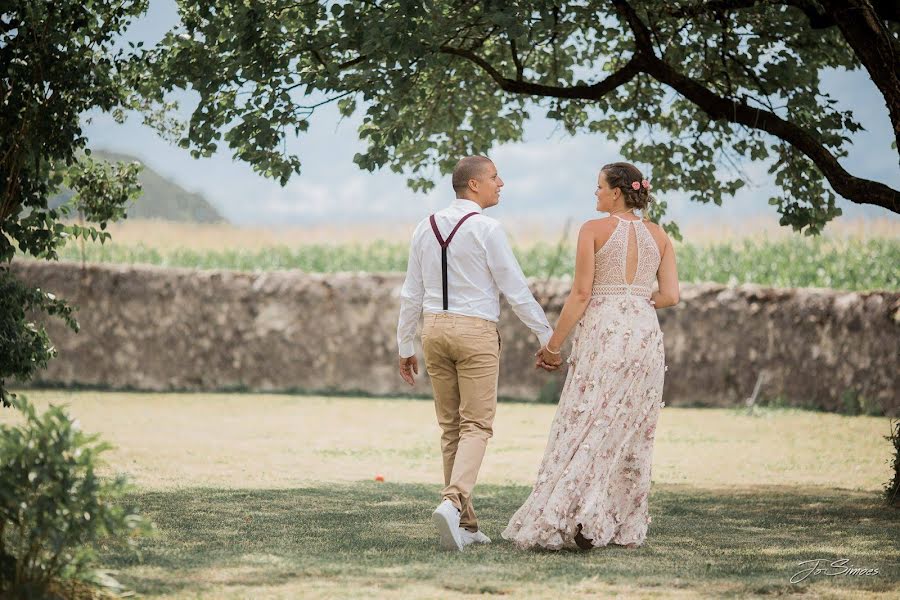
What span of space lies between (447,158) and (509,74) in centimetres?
97

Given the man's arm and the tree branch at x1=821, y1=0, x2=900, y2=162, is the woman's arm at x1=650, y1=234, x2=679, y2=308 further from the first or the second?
the tree branch at x1=821, y1=0, x2=900, y2=162

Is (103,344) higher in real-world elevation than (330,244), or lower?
lower

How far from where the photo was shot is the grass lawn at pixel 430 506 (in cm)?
542

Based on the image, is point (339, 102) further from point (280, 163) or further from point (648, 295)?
point (648, 295)

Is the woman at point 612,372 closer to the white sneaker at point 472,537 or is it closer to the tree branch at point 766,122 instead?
the white sneaker at point 472,537

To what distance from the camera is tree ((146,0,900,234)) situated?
7727 mm

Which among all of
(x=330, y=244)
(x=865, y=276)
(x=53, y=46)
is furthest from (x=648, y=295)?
(x=330, y=244)

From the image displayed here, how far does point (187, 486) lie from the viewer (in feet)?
29.3

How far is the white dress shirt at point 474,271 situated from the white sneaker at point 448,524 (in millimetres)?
1023

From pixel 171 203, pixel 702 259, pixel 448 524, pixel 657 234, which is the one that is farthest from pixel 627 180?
pixel 171 203

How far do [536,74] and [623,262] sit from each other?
19.3 feet
